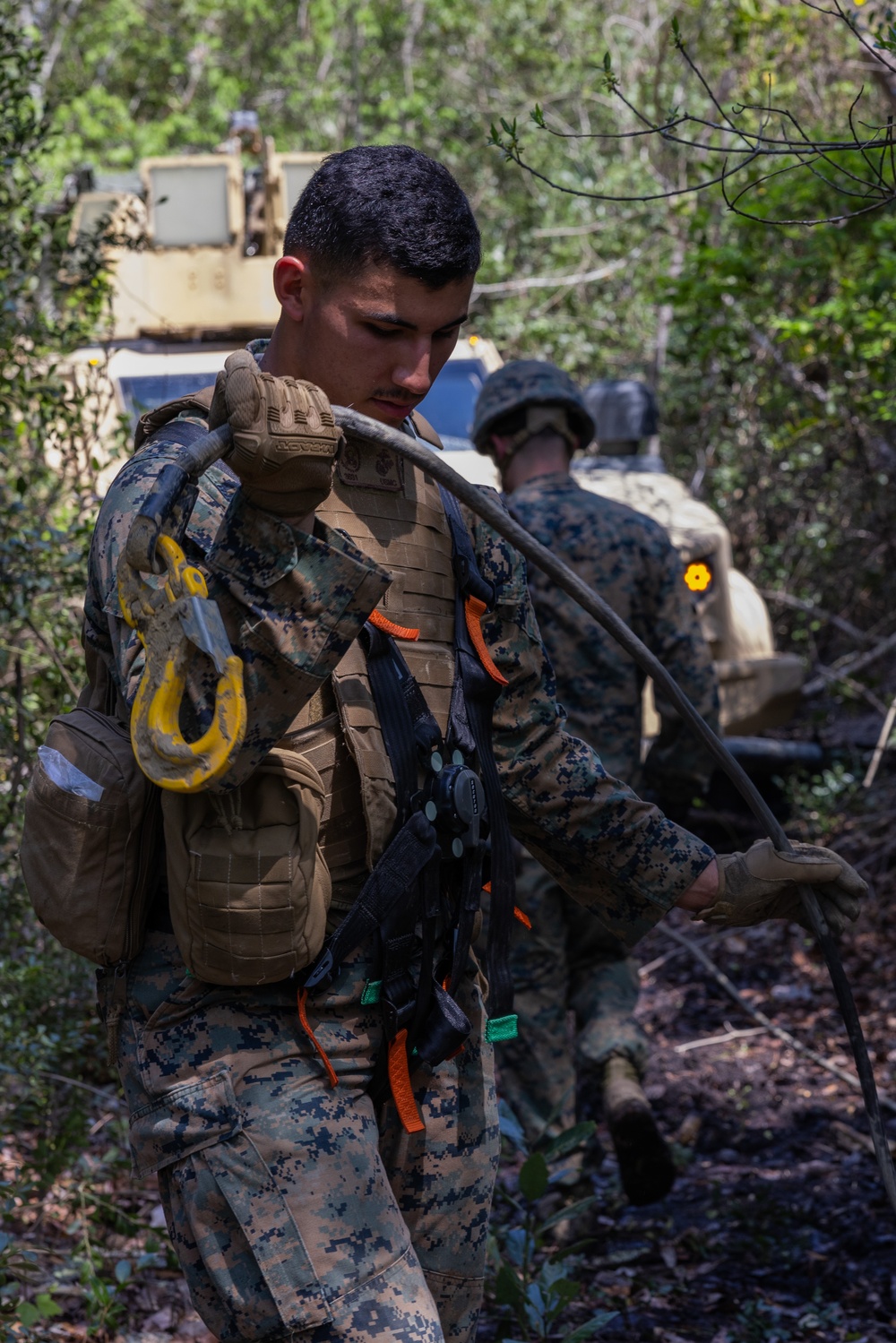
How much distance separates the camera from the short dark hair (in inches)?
82.3

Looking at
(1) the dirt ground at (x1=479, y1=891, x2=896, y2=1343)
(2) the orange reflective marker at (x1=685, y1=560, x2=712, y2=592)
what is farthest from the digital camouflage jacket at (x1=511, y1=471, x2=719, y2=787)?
(2) the orange reflective marker at (x1=685, y1=560, x2=712, y2=592)

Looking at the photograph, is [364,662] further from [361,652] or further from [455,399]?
[455,399]

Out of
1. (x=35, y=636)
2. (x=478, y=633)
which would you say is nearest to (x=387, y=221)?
(x=478, y=633)

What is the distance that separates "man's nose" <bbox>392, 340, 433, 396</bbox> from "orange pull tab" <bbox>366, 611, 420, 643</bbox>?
33 cm

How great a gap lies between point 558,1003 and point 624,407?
11.9ft

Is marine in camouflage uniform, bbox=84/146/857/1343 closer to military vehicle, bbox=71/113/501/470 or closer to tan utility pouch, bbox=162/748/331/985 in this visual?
tan utility pouch, bbox=162/748/331/985

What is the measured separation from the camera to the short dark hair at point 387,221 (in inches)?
82.3

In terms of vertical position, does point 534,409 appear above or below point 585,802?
above

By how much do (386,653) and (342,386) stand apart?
1.27ft

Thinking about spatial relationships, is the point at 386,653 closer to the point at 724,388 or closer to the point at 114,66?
the point at 724,388

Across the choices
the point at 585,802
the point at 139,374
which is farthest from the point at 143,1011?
the point at 139,374

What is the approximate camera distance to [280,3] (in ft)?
60.6

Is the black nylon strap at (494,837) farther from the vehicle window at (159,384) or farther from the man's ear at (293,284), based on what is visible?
the vehicle window at (159,384)

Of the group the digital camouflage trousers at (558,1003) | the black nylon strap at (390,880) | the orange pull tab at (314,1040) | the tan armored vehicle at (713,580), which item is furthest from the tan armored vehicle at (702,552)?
the orange pull tab at (314,1040)
